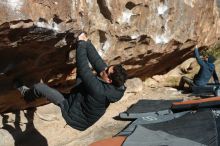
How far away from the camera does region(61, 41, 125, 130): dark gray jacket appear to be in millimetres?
4844

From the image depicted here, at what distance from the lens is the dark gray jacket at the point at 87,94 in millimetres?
4844

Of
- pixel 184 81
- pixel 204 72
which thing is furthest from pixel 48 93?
pixel 184 81

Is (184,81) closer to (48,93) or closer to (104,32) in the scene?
(104,32)

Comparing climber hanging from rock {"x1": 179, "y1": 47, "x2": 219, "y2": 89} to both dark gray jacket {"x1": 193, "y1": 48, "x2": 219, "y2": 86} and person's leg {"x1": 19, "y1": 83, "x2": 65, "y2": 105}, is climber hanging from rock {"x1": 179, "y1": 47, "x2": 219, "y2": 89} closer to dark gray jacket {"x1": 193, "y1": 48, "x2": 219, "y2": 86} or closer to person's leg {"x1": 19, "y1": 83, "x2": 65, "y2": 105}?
dark gray jacket {"x1": 193, "y1": 48, "x2": 219, "y2": 86}

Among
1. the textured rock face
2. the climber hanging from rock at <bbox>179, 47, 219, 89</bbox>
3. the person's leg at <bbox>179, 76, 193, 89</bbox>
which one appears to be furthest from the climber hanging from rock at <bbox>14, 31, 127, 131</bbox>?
the person's leg at <bbox>179, 76, 193, 89</bbox>

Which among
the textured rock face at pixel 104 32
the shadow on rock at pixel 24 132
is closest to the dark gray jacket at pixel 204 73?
the textured rock face at pixel 104 32

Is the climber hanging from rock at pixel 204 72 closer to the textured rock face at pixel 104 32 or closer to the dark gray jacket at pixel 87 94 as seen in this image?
the textured rock face at pixel 104 32

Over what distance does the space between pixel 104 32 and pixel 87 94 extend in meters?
1.97

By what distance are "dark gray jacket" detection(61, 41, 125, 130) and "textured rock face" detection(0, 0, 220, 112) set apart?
2.37 ft

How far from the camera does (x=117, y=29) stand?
23.0 feet

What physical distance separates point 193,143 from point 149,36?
Result: 2.59 meters

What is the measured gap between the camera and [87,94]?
5.01 m

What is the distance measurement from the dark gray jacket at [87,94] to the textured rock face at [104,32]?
28.4 inches

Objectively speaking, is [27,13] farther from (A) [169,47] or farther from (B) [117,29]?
(A) [169,47]
